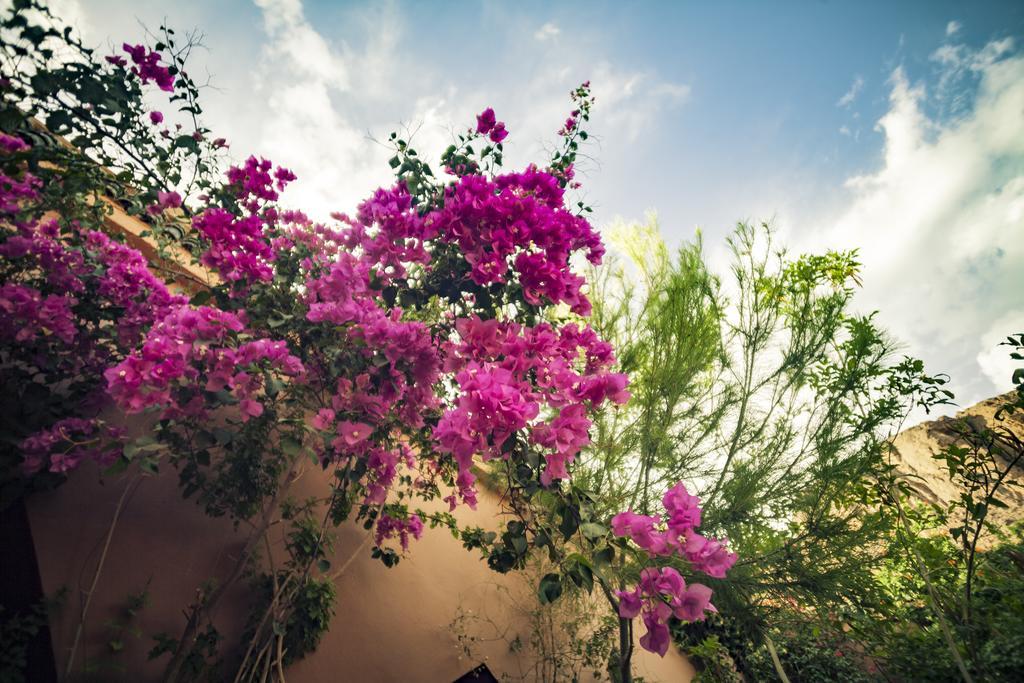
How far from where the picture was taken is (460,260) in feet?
4.95

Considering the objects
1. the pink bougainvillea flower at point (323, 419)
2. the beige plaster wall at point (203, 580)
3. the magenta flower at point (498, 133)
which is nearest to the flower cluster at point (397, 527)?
the beige plaster wall at point (203, 580)

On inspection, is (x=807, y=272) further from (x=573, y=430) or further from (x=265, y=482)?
(x=265, y=482)

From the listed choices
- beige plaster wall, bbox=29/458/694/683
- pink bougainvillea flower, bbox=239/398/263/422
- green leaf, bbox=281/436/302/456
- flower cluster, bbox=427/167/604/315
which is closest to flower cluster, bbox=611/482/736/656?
flower cluster, bbox=427/167/604/315

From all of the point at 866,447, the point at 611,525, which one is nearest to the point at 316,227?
the point at 611,525

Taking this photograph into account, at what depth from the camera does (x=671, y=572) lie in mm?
947

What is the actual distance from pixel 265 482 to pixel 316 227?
1.38m

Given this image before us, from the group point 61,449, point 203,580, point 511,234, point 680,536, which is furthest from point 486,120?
point 203,580

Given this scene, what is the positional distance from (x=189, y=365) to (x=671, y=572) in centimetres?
153

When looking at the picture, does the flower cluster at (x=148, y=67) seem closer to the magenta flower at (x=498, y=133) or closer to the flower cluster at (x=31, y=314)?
the flower cluster at (x=31, y=314)

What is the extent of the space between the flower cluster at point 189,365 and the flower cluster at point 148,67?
111 centimetres

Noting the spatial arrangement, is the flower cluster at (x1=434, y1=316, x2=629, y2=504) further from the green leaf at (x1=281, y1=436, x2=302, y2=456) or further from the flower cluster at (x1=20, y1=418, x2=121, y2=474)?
the flower cluster at (x1=20, y1=418, x2=121, y2=474)

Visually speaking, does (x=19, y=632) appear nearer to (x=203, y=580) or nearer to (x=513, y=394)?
(x=203, y=580)

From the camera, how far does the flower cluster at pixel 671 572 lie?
36.4 inches

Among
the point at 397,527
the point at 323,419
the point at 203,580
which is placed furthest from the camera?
the point at 397,527
